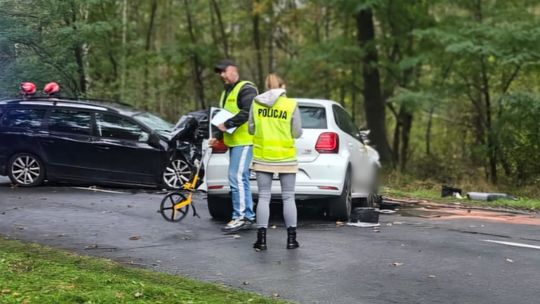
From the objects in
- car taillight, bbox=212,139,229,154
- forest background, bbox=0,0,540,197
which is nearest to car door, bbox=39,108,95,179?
forest background, bbox=0,0,540,197

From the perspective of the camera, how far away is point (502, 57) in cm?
1734

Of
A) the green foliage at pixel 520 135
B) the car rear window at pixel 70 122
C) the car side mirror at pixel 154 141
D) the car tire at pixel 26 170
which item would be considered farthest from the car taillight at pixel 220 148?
the green foliage at pixel 520 135

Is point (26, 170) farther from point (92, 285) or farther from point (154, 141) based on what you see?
point (92, 285)

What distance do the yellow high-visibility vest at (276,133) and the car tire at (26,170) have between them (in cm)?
688

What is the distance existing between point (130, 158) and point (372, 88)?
1251cm

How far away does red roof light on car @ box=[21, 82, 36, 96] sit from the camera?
1053cm

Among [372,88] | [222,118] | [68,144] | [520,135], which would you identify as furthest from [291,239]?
[372,88]

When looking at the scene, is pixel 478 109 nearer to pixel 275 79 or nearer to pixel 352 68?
pixel 352 68

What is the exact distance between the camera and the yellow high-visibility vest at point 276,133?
710 cm

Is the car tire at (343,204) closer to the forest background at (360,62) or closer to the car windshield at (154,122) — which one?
the forest background at (360,62)

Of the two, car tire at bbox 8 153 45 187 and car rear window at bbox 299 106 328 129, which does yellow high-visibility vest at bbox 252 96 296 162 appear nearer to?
car rear window at bbox 299 106 328 129

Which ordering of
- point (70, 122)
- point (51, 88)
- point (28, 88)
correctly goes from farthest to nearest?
point (70, 122)
point (51, 88)
point (28, 88)

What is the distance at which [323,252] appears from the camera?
23.2 ft

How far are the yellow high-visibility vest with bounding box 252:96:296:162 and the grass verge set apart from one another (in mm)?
1885
